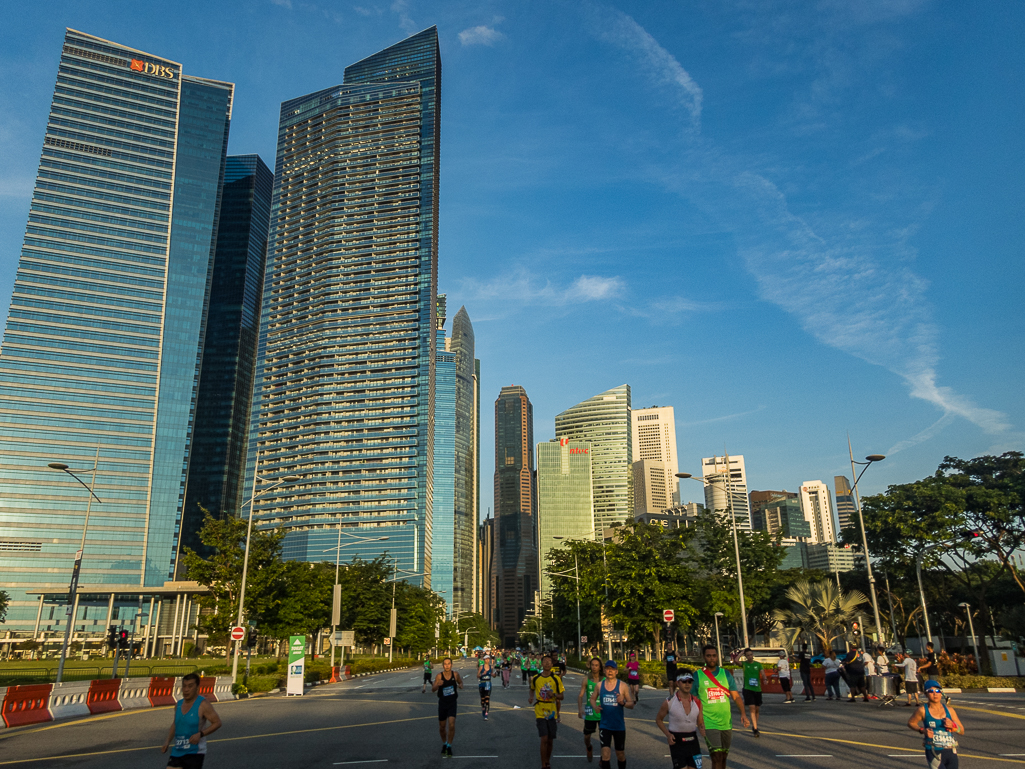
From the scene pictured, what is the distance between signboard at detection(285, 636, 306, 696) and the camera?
104 ft

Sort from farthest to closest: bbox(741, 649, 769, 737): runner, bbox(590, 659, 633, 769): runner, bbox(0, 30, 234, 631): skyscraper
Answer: bbox(0, 30, 234, 631): skyscraper < bbox(741, 649, 769, 737): runner < bbox(590, 659, 633, 769): runner

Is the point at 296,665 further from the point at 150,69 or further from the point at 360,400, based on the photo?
the point at 150,69

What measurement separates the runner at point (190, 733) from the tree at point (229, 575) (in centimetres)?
3239

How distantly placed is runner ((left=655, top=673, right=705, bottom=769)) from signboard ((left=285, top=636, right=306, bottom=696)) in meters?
25.8

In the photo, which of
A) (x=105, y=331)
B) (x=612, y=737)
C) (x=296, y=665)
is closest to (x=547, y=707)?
(x=612, y=737)

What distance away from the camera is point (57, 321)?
149000mm

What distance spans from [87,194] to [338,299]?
2473 inches

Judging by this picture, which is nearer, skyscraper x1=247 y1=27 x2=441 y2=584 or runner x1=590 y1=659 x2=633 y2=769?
runner x1=590 y1=659 x2=633 y2=769

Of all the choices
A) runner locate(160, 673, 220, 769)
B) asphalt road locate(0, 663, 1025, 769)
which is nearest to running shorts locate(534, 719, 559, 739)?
asphalt road locate(0, 663, 1025, 769)

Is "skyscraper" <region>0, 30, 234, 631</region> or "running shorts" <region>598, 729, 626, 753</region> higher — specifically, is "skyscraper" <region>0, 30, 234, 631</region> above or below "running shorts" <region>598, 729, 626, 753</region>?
above

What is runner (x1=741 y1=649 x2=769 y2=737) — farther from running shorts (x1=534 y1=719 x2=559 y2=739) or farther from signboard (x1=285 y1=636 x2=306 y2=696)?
signboard (x1=285 y1=636 x2=306 y2=696)

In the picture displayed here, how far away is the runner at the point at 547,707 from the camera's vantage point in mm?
12016

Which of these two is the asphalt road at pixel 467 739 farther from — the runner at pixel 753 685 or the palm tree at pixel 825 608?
the palm tree at pixel 825 608

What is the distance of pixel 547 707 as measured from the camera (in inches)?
491
